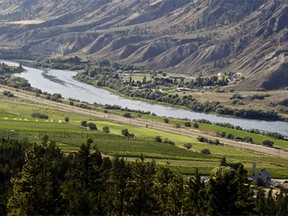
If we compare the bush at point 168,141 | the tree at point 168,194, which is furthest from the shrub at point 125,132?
the tree at point 168,194

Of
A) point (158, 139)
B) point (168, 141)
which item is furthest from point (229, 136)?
point (158, 139)

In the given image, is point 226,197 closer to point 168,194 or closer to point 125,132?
point 168,194

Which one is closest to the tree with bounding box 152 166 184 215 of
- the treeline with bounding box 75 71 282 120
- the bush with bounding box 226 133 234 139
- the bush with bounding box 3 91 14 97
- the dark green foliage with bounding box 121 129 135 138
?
the dark green foliage with bounding box 121 129 135 138

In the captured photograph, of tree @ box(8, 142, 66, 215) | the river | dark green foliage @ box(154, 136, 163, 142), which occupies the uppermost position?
the river

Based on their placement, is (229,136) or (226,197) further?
(229,136)

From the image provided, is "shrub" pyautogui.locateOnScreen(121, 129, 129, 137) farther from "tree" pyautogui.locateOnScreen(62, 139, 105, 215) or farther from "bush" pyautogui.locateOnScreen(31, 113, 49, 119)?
"tree" pyautogui.locateOnScreen(62, 139, 105, 215)
